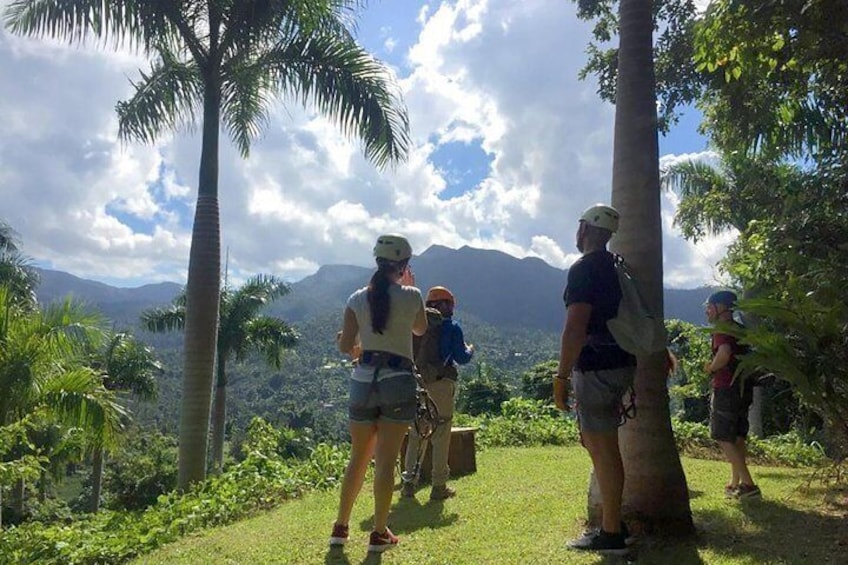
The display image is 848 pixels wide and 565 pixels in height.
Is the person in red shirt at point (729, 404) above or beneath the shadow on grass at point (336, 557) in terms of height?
above

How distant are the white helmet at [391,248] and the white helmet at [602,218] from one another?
44.5 inches

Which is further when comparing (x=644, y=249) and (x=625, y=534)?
(x=644, y=249)

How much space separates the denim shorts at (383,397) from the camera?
4.17m

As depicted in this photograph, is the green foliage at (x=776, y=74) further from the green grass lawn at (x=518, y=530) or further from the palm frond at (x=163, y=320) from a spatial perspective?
the palm frond at (x=163, y=320)

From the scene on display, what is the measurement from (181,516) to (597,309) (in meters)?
4.69

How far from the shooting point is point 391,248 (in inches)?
170

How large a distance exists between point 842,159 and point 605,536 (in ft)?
17.9

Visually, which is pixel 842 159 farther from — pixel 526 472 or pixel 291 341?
pixel 291 341

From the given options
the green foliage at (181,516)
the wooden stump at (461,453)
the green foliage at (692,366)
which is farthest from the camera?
the green foliage at (692,366)

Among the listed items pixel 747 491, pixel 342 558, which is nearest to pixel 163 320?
pixel 342 558

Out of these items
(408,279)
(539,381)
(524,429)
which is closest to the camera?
(408,279)

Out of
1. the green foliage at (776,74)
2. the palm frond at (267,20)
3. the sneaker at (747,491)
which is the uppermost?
the palm frond at (267,20)

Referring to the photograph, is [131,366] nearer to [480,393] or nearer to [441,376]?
[480,393]

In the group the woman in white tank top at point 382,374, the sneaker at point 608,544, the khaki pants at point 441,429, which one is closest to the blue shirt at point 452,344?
the khaki pants at point 441,429
